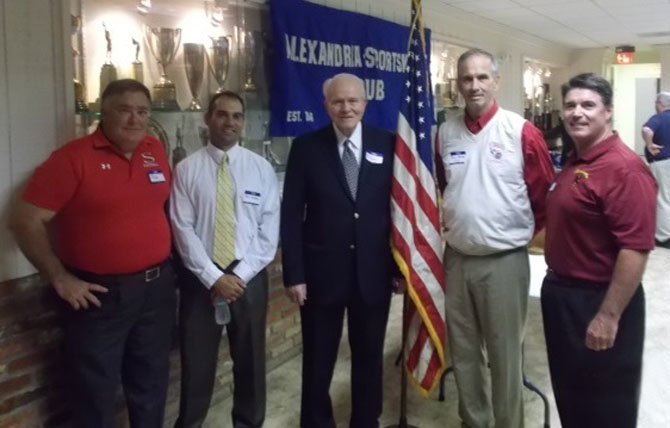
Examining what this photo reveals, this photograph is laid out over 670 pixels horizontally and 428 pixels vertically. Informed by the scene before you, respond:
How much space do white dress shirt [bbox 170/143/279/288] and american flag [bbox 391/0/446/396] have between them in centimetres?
55

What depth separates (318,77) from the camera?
11.8 ft

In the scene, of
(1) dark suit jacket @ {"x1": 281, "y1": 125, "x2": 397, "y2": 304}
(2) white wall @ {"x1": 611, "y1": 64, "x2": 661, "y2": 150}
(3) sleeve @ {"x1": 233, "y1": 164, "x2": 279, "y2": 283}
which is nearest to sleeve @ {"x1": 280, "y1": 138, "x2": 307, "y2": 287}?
(1) dark suit jacket @ {"x1": 281, "y1": 125, "x2": 397, "y2": 304}

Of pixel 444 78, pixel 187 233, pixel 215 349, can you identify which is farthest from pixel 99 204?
pixel 444 78

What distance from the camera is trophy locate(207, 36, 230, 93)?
312cm

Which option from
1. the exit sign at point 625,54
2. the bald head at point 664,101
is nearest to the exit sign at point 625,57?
the exit sign at point 625,54

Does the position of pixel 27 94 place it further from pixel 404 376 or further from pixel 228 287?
pixel 404 376

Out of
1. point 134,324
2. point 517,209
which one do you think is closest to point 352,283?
point 517,209

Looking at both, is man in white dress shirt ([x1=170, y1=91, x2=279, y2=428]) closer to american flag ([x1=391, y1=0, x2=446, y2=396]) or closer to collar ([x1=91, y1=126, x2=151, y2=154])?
collar ([x1=91, y1=126, x2=151, y2=154])

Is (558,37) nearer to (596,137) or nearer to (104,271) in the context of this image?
(596,137)

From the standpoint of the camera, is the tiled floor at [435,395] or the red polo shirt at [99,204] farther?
the tiled floor at [435,395]

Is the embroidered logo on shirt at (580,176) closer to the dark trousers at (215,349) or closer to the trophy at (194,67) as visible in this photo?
the dark trousers at (215,349)

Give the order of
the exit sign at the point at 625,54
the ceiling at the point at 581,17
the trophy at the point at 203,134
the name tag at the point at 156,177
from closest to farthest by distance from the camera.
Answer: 1. the name tag at the point at 156,177
2. the trophy at the point at 203,134
3. the ceiling at the point at 581,17
4. the exit sign at the point at 625,54

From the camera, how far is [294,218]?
2357mm

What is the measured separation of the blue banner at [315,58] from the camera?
11.0 feet
